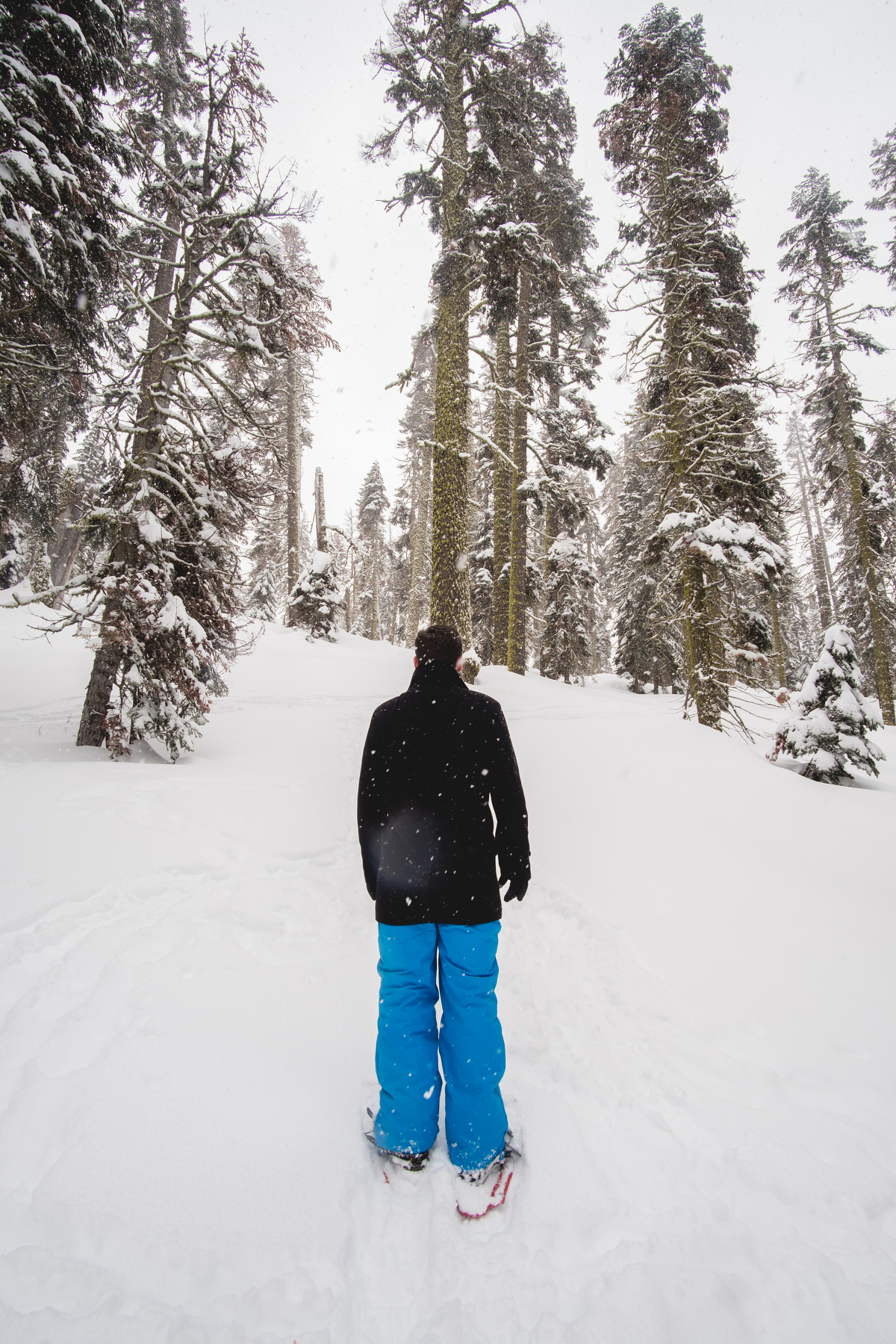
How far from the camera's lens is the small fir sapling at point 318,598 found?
20438 mm

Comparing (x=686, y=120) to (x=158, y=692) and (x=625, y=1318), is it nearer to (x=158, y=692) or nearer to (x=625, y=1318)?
(x=158, y=692)

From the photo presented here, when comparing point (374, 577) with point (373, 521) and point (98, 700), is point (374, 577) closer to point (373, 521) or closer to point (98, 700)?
point (373, 521)

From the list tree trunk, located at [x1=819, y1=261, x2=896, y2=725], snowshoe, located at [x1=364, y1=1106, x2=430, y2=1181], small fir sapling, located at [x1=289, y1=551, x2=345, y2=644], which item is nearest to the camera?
snowshoe, located at [x1=364, y1=1106, x2=430, y2=1181]

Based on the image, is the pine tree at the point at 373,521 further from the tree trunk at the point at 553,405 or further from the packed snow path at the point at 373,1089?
the packed snow path at the point at 373,1089

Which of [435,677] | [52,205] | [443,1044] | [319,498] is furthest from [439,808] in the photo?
[319,498]

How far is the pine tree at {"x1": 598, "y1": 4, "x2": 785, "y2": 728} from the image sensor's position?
8703mm

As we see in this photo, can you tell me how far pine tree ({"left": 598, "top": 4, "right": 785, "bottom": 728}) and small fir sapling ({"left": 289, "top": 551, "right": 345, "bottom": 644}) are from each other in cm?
1354

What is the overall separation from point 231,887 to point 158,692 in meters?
3.68

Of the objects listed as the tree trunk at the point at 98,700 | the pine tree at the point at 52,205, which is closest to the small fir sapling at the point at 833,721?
the tree trunk at the point at 98,700

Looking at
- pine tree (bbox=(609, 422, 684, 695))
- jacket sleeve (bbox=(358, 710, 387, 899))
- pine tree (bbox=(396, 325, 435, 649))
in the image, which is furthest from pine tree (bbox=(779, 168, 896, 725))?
jacket sleeve (bbox=(358, 710, 387, 899))

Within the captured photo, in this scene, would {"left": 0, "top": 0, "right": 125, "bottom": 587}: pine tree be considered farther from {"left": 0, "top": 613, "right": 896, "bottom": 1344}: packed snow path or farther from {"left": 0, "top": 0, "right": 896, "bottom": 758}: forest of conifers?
{"left": 0, "top": 613, "right": 896, "bottom": 1344}: packed snow path

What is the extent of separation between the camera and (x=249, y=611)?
26.4 m

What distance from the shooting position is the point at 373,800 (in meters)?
2.52

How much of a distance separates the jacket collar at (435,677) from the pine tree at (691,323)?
723 centimetres
